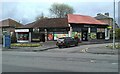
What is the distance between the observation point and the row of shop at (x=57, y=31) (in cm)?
6009

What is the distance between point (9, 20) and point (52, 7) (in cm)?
1680

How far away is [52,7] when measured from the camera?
9444 cm

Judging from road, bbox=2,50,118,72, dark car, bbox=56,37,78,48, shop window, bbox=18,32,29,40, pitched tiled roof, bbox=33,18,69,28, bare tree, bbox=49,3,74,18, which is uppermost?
bare tree, bbox=49,3,74,18

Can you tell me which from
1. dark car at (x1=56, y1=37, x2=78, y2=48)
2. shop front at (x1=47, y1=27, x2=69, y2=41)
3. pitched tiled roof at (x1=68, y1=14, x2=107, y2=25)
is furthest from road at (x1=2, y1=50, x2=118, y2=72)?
pitched tiled roof at (x1=68, y1=14, x2=107, y2=25)

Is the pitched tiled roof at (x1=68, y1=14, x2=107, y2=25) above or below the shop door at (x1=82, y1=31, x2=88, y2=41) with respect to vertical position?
above

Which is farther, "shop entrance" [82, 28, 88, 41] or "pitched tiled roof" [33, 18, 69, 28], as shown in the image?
"shop entrance" [82, 28, 88, 41]

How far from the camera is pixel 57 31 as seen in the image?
6056 cm

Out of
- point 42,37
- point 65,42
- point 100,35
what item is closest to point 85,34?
point 100,35

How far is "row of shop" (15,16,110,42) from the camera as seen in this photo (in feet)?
197

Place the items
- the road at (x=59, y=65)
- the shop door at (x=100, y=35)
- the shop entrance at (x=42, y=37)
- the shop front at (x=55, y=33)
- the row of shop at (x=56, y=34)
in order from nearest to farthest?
1. the road at (x=59, y=65)
2. the shop front at (x=55, y=33)
3. the row of shop at (x=56, y=34)
4. the shop entrance at (x=42, y=37)
5. the shop door at (x=100, y=35)

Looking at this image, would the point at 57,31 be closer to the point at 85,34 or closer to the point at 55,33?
the point at 55,33

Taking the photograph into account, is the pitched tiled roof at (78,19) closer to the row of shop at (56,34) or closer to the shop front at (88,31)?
the shop front at (88,31)

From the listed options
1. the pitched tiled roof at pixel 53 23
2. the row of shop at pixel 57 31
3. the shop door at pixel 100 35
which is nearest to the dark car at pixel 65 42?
the row of shop at pixel 57 31

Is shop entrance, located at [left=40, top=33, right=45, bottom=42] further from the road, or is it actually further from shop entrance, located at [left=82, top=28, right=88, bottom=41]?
the road
